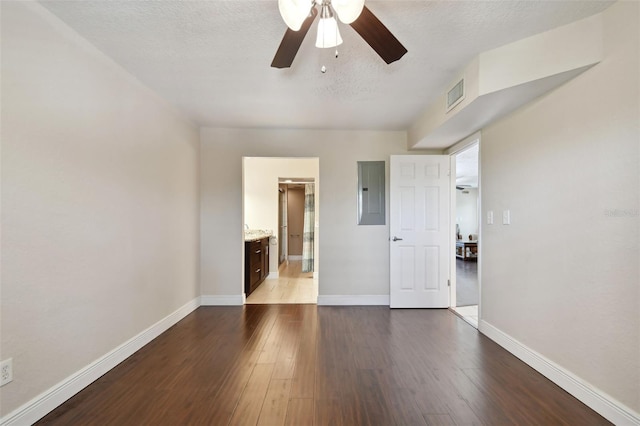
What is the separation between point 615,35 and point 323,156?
111 inches

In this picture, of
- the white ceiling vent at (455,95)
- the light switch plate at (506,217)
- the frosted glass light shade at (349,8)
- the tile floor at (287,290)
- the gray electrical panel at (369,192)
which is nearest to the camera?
the frosted glass light shade at (349,8)

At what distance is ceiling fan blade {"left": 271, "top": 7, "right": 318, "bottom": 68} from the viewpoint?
1414 millimetres

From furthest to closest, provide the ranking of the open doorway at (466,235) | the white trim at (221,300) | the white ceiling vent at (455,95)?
the white trim at (221,300)
the open doorway at (466,235)
the white ceiling vent at (455,95)

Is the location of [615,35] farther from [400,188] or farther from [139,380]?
[139,380]

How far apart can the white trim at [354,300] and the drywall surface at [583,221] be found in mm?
1508

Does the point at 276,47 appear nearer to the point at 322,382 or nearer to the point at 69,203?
the point at 69,203

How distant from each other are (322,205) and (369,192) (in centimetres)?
70

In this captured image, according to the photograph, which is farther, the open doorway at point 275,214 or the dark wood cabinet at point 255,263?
the open doorway at point 275,214

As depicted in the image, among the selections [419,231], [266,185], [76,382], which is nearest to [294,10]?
[76,382]

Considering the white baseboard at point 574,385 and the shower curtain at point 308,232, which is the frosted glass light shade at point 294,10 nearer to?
the white baseboard at point 574,385

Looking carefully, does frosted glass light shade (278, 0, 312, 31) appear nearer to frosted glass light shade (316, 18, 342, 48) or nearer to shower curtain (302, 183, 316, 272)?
frosted glass light shade (316, 18, 342, 48)

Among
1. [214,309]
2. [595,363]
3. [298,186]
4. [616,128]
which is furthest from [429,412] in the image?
[298,186]

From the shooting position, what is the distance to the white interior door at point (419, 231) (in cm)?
365

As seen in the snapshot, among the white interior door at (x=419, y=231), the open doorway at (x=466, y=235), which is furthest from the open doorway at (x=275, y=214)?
the open doorway at (x=466, y=235)
